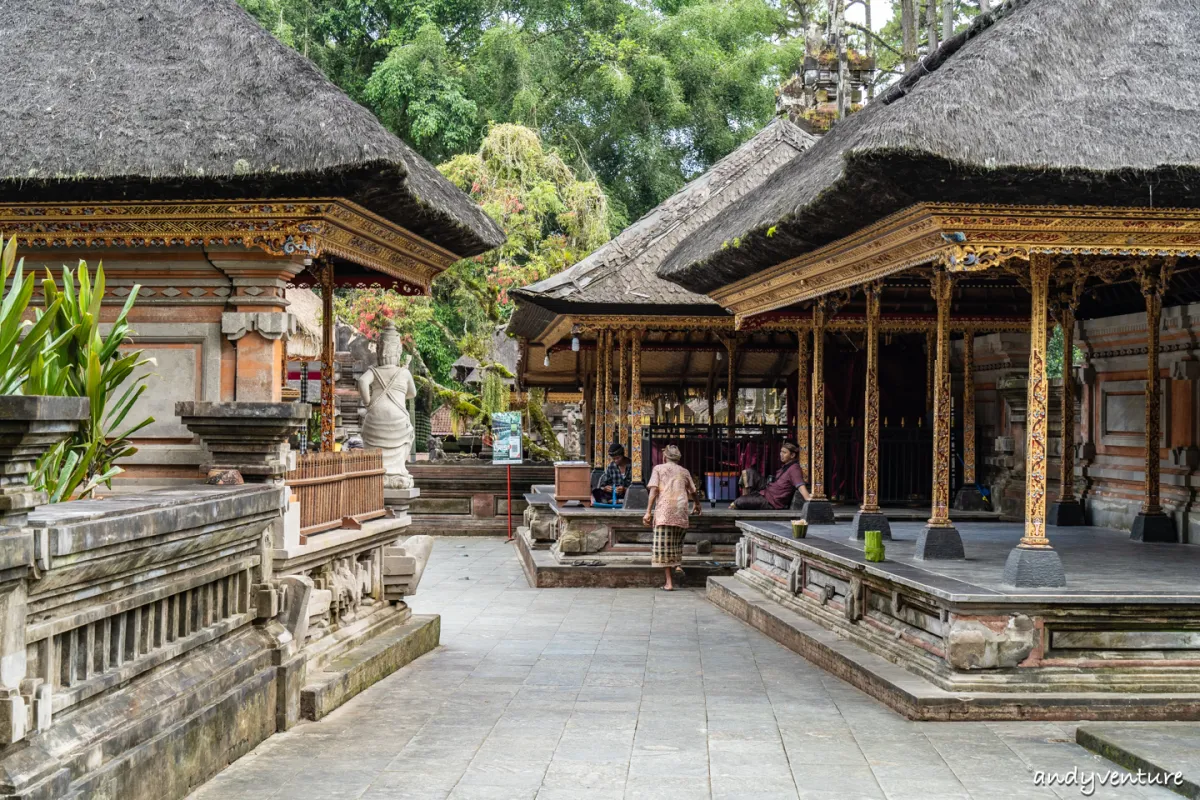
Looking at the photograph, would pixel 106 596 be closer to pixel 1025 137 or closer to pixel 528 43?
pixel 1025 137

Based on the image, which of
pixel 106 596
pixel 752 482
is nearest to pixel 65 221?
pixel 106 596

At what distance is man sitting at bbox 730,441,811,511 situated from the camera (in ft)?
50.9

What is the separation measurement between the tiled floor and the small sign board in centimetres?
1255

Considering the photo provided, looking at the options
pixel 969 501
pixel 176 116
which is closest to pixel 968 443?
pixel 969 501

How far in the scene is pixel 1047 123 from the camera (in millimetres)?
8195

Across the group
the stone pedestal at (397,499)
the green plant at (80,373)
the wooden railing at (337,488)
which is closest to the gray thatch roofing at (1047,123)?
the wooden railing at (337,488)

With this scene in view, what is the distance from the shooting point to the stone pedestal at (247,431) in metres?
7.67

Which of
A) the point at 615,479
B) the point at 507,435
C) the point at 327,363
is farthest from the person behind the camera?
the point at 507,435

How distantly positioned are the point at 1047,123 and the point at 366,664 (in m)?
5.64

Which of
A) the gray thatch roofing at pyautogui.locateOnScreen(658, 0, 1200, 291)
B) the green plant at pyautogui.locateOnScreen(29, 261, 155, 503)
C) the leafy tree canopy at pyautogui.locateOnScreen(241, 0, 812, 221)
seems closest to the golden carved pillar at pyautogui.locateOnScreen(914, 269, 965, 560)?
the gray thatch roofing at pyautogui.locateOnScreen(658, 0, 1200, 291)

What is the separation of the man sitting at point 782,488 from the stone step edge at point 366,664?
550 cm

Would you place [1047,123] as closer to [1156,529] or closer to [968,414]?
[1156,529]

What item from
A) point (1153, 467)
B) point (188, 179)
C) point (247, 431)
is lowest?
point (1153, 467)

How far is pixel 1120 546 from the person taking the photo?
11.1m
